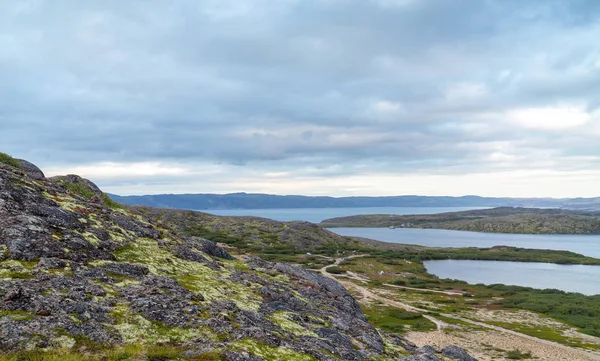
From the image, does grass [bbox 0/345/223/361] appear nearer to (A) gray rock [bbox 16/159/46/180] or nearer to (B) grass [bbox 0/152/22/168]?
(A) gray rock [bbox 16/159/46/180]

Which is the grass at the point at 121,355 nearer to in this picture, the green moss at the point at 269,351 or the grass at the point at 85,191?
the green moss at the point at 269,351

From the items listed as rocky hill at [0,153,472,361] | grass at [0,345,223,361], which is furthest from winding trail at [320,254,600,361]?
grass at [0,345,223,361]

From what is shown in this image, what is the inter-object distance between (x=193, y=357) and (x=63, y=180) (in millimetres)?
28668

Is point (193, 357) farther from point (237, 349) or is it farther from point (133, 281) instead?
point (133, 281)

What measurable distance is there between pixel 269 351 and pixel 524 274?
158 m

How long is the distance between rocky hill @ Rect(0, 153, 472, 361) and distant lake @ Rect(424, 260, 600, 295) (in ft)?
389

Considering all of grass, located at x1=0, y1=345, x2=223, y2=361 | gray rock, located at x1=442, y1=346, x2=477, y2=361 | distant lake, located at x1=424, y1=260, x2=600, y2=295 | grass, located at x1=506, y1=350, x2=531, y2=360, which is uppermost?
grass, located at x1=0, y1=345, x2=223, y2=361

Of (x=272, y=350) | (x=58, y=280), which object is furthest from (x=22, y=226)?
(x=272, y=350)

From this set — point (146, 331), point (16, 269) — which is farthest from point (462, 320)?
point (16, 269)

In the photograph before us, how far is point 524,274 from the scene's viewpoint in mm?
144625

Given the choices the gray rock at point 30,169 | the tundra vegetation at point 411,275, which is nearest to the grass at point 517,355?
the tundra vegetation at point 411,275

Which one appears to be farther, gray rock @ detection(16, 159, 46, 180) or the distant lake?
the distant lake

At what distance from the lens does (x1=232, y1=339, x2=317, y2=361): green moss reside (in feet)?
50.6

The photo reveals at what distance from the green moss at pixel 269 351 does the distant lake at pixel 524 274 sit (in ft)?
411
